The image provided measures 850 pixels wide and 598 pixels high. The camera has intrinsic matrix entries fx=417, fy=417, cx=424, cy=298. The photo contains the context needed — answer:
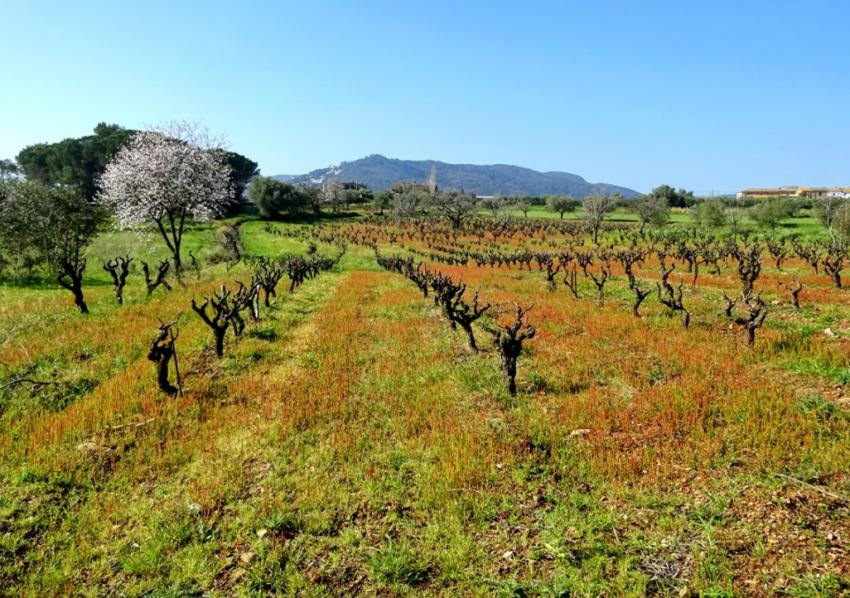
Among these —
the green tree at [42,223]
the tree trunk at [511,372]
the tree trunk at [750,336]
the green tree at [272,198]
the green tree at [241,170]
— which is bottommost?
the tree trunk at [511,372]

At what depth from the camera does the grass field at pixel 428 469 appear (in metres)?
5.80

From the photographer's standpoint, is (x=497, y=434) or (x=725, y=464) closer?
(x=725, y=464)

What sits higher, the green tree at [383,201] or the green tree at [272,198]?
the green tree at [383,201]

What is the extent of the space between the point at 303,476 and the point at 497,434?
166 inches

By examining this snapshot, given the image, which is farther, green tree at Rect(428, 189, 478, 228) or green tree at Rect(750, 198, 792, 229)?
green tree at Rect(428, 189, 478, 228)

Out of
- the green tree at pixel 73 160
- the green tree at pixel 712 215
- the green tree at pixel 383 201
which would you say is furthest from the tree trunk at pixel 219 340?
the green tree at pixel 383 201

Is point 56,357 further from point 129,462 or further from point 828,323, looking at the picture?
point 828,323

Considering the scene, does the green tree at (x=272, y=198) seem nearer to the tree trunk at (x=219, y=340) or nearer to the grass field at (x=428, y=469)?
the grass field at (x=428, y=469)

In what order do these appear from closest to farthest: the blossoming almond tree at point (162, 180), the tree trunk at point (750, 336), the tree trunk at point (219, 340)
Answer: the tree trunk at point (750, 336) < the tree trunk at point (219, 340) < the blossoming almond tree at point (162, 180)

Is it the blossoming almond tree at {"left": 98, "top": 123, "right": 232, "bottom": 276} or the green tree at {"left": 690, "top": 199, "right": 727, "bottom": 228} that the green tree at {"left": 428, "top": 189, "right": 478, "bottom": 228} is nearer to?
the green tree at {"left": 690, "top": 199, "right": 727, "bottom": 228}

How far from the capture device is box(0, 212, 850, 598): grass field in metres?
5.80

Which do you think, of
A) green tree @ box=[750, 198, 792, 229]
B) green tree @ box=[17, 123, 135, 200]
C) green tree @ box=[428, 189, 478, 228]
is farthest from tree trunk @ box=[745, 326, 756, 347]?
green tree @ box=[17, 123, 135, 200]

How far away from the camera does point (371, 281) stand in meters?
35.0

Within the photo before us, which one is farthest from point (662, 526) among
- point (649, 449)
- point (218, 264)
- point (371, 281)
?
point (218, 264)
